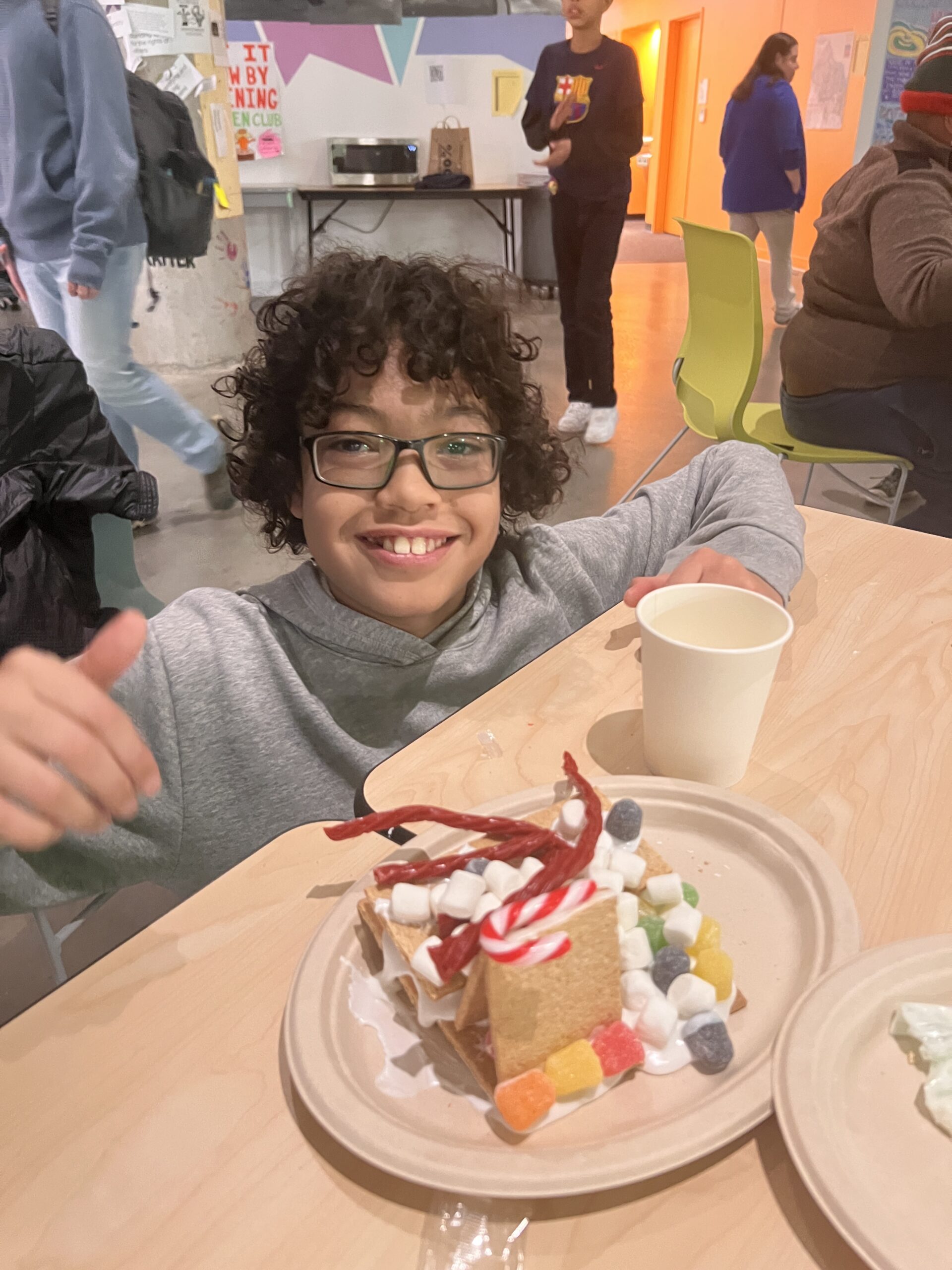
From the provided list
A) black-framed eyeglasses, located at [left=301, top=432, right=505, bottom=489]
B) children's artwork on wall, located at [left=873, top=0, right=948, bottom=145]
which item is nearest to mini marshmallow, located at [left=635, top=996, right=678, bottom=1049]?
black-framed eyeglasses, located at [left=301, top=432, right=505, bottom=489]

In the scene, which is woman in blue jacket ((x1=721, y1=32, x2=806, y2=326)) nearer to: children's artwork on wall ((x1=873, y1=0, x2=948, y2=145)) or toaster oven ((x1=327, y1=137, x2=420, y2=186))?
children's artwork on wall ((x1=873, y1=0, x2=948, y2=145))

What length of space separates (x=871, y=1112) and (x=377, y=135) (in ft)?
21.5

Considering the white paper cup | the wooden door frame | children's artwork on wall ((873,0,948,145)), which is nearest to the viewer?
the white paper cup

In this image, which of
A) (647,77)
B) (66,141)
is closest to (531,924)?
(66,141)

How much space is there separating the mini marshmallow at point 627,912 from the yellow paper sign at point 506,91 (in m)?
6.45

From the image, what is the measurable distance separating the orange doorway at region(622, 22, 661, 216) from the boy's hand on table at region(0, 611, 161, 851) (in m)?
8.65

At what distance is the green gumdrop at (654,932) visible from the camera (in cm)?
54

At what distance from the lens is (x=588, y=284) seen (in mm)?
3682

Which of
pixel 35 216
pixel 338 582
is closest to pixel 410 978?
pixel 338 582

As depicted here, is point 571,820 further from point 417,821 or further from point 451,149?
point 451,149

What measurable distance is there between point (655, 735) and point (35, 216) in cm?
256

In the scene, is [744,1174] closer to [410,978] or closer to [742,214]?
[410,978]

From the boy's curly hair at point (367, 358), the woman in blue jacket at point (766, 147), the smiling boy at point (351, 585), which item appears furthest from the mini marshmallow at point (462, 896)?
the woman in blue jacket at point (766, 147)

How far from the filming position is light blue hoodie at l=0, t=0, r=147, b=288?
2.28 meters
